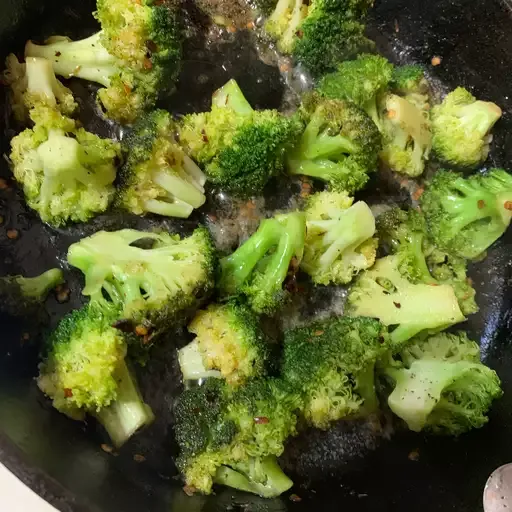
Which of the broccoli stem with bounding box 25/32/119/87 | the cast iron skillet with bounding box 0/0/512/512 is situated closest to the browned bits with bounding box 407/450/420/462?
the cast iron skillet with bounding box 0/0/512/512

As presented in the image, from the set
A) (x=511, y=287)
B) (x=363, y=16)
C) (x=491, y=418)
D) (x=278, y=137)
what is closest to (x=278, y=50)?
(x=363, y=16)

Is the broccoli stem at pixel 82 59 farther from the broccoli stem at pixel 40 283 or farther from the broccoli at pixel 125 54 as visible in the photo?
the broccoli stem at pixel 40 283

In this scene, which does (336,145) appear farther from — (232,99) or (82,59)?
(82,59)

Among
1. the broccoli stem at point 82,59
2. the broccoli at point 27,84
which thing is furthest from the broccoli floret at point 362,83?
the broccoli at point 27,84

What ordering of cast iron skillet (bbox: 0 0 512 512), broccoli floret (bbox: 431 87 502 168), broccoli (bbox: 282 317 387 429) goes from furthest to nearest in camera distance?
1. broccoli floret (bbox: 431 87 502 168)
2. broccoli (bbox: 282 317 387 429)
3. cast iron skillet (bbox: 0 0 512 512)

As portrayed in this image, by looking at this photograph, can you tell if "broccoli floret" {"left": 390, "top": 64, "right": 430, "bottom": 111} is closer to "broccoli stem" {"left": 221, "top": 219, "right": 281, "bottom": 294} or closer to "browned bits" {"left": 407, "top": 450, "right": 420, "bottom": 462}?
"broccoli stem" {"left": 221, "top": 219, "right": 281, "bottom": 294}
